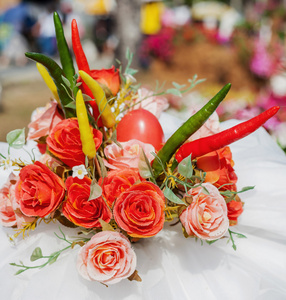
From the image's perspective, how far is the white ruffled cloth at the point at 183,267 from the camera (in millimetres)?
962

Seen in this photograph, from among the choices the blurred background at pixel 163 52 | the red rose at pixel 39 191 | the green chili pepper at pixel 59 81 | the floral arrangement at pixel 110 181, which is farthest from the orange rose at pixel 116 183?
the blurred background at pixel 163 52

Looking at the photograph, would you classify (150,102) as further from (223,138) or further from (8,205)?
(8,205)

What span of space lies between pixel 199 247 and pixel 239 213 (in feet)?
0.47

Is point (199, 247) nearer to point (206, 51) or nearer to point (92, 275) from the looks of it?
point (92, 275)

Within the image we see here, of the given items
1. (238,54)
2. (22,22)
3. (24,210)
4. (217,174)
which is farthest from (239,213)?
(22,22)

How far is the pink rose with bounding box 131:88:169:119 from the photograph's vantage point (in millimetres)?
1230

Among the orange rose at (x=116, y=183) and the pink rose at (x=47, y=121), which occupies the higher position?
the pink rose at (x=47, y=121)

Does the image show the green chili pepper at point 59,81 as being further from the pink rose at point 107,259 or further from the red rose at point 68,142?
the pink rose at point 107,259

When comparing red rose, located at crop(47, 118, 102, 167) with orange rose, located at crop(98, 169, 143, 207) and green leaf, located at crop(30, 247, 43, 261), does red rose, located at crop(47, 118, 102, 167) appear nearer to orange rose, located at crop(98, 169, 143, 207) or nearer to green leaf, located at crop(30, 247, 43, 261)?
orange rose, located at crop(98, 169, 143, 207)

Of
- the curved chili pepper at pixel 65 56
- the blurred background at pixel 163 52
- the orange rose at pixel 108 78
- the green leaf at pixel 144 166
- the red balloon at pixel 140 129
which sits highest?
the curved chili pepper at pixel 65 56

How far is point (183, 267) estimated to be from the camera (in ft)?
3.35

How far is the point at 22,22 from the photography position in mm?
9398

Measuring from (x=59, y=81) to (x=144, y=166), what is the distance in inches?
12.5

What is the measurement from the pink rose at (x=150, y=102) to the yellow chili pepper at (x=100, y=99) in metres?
0.16
